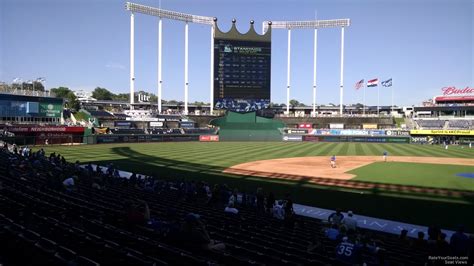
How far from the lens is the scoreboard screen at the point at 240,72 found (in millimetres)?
61281

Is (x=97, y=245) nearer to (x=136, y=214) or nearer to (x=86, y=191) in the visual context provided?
(x=136, y=214)

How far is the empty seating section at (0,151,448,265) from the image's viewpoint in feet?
19.9

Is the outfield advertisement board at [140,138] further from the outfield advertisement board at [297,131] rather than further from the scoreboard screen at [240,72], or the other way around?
the outfield advertisement board at [297,131]

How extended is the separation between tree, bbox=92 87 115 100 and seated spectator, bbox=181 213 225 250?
138m

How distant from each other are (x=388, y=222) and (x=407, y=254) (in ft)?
20.0

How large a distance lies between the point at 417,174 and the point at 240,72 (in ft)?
130

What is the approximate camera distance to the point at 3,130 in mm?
44812

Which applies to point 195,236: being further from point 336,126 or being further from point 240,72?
point 336,126

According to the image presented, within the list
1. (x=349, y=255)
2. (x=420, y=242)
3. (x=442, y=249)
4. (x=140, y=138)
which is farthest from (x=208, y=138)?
(x=349, y=255)

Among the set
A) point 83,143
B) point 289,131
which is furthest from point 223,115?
point 83,143

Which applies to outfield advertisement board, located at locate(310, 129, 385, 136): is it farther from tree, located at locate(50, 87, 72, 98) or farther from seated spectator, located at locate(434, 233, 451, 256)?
tree, located at locate(50, 87, 72, 98)

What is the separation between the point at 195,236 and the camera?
264 inches

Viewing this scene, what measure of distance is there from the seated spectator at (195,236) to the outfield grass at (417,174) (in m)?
19.7

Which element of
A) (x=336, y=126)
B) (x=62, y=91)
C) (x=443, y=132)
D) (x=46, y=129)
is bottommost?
(x=443, y=132)
